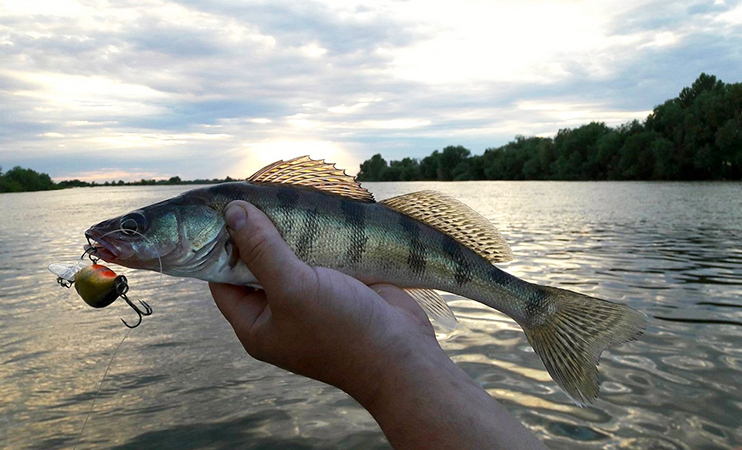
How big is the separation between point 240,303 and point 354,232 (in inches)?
33.0

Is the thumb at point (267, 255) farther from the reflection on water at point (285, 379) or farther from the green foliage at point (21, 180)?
the green foliage at point (21, 180)

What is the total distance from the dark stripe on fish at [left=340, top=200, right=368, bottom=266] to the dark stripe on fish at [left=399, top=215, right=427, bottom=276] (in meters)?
0.32

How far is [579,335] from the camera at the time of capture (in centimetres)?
351

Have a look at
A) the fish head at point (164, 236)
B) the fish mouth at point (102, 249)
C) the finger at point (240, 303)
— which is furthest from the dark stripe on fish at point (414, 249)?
the fish mouth at point (102, 249)

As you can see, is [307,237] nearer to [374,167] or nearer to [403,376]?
[403,376]

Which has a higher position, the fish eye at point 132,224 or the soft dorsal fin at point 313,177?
the soft dorsal fin at point 313,177

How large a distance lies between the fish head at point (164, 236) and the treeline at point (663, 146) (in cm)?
8654

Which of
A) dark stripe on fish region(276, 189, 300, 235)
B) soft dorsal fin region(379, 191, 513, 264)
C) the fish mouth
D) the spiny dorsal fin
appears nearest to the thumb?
dark stripe on fish region(276, 189, 300, 235)

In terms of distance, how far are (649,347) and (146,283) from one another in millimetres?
10645

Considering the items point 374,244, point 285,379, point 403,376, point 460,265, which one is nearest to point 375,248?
point 374,244

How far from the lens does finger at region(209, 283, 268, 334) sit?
3.19 m

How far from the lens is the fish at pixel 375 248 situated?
128 inches

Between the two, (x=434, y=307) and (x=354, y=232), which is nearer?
(x=354, y=232)

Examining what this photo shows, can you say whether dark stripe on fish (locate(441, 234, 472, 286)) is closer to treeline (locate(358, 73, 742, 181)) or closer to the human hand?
the human hand
